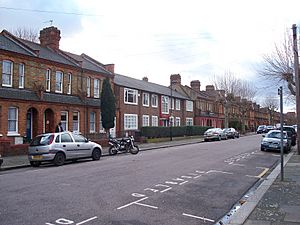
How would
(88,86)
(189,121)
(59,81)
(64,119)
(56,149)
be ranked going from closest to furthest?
1. (56,149)
2. (64,119)
3. (59,81)
4. (88,86)
5. (189,121)

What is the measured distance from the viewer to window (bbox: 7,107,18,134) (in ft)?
83.1

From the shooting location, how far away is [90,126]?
33.9m

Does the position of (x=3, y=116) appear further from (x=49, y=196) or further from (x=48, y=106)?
(x=49, y=196)

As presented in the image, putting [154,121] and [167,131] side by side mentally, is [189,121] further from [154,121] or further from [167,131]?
[167,131]

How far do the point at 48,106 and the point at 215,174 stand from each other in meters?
18.5

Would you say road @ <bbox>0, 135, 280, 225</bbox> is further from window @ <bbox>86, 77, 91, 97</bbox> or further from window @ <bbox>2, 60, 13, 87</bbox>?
window @ <bbox>86, 77, 91, 97</bbox>

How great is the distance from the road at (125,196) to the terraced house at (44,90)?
14.0 m

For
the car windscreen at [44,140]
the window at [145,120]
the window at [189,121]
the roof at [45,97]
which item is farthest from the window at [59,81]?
the window at [189,121]

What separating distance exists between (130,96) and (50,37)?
1129 centimetres

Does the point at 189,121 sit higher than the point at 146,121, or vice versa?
the point at 189,121

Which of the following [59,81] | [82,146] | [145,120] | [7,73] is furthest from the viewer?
[145,120]

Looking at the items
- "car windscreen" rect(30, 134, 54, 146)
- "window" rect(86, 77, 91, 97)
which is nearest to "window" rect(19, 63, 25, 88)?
"window" rect(86, 77, 91, 97)

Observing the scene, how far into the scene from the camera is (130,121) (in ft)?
133

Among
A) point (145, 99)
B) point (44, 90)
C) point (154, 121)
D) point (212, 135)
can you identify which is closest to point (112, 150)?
point (44, 90)
